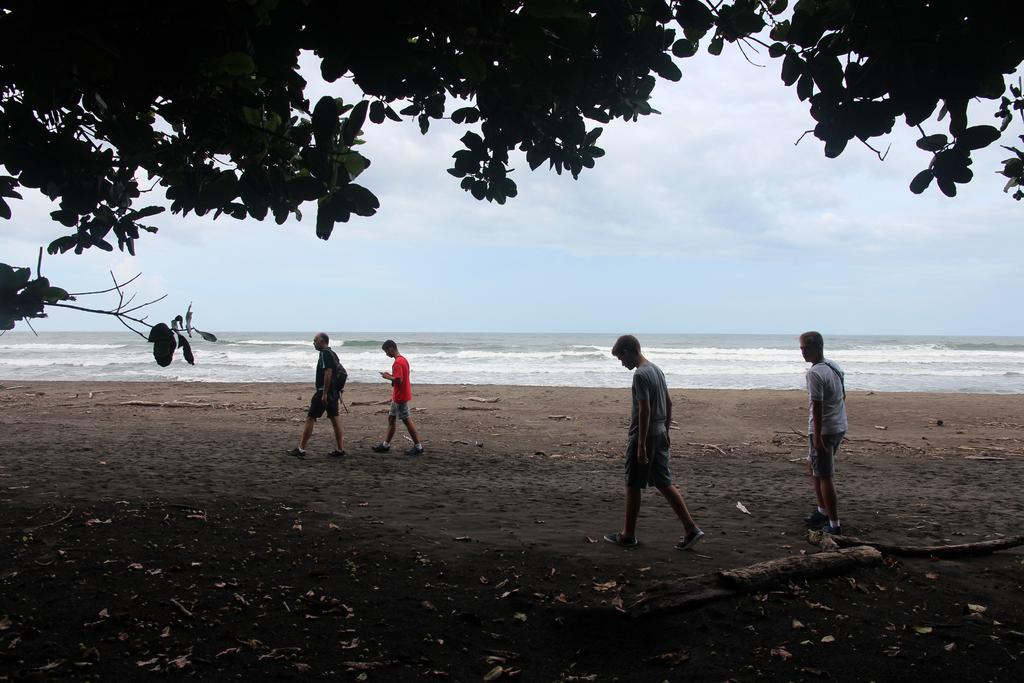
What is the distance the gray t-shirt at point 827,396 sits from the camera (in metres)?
5.34

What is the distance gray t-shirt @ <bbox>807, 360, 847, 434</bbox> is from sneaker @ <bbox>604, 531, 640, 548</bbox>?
5.50 ft

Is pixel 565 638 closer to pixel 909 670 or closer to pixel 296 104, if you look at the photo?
pixel 909 670

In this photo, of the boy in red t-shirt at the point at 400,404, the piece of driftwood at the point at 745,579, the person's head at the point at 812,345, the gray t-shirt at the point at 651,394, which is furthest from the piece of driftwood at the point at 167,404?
the piece of driftwood at the point at 745,579

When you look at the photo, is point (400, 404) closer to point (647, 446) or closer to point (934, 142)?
point (647, 446)

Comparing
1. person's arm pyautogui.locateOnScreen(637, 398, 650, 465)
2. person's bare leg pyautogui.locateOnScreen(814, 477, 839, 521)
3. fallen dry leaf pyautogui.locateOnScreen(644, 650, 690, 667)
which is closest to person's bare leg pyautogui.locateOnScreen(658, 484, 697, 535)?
person's arm pyautogui.locateOnScreen(637, 398, 650, 465)

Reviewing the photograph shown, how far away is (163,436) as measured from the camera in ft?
32.2

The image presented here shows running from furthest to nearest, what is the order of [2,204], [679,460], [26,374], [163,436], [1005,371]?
[1005,371] < [26,374] < [163,436] < [679,460] < [2,204]

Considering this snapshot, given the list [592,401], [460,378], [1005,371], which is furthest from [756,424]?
[1005,371]

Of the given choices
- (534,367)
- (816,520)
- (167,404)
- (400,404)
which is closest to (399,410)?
(400,404)

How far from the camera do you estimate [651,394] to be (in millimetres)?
4848

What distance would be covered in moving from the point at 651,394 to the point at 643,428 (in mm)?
245

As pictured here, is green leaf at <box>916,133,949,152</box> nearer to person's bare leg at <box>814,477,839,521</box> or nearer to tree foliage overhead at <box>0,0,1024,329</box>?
tree foliage overhead at <box>0,0,1024,329</box>

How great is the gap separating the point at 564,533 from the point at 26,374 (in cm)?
2792

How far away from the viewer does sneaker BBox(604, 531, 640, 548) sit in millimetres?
4961
